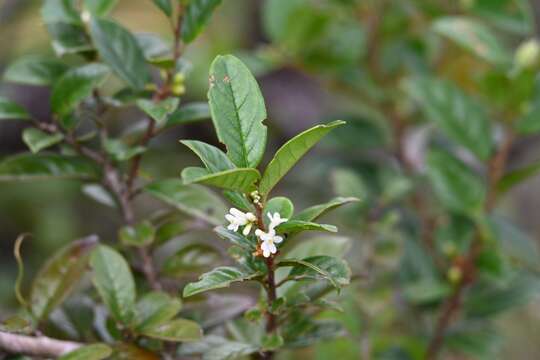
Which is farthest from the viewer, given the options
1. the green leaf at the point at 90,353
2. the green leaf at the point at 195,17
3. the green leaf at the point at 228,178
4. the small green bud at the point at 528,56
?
the small green bud at the point at 528,56

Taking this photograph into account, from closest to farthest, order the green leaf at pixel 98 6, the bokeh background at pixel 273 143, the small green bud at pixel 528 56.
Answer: the green leaf at pixel 98 6 < the small green bud at pixel 528 56 < the bokeh background at pixel 273 143

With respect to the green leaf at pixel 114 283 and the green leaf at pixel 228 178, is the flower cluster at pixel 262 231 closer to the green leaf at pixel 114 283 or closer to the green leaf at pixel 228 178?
the green leaf at pixel 228 178

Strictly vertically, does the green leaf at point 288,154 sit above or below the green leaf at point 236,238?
above

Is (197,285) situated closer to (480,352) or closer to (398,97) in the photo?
(480,352)

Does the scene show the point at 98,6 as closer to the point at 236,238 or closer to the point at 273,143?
the point at 236,238

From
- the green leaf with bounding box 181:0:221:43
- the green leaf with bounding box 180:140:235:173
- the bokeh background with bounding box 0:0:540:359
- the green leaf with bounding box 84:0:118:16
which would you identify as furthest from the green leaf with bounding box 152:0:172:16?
the bokeh background with bounding box 0:0:540:359

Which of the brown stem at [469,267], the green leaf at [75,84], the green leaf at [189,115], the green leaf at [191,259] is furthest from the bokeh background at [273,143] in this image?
the green leaf at [75,84]

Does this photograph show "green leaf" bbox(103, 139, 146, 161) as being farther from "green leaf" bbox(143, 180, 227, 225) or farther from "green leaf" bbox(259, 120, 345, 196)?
"green leaf" bbox(259, 120, 345, 196)

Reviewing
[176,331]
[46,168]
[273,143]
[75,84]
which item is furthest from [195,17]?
[273,143]
